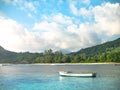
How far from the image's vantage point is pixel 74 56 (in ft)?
309

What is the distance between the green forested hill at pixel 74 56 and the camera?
260 feet

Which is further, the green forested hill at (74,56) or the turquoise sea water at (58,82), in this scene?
the green forested hill at (74,56)

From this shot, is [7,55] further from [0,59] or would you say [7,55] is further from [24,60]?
[24,60]

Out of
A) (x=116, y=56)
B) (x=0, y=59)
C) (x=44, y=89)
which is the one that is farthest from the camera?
(x=0, y=59)

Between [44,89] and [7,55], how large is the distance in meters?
110

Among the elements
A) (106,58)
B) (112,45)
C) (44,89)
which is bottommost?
(44,89)

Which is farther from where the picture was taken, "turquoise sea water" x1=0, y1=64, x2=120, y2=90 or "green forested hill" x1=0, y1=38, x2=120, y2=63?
"green forested hill" x1=0, y1=38, x2=120, y2=63

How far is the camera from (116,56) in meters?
76.9

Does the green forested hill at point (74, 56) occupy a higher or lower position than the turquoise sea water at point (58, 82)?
higher

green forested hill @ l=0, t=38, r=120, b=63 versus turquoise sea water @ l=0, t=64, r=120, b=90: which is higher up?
green forested hill @ l=0, t=38, r=120, b=63

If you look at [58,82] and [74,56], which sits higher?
[74,56]

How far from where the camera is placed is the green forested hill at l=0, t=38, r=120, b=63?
79.3m

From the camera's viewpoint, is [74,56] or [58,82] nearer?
[58,82]

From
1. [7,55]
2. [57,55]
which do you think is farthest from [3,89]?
[7,55]
